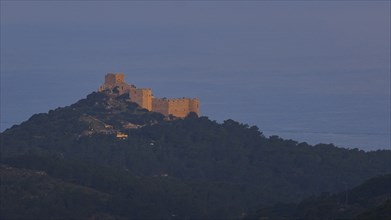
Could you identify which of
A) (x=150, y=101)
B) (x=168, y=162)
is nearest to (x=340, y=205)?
(x=168, y=162)

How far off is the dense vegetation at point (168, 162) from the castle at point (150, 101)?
1.69ft

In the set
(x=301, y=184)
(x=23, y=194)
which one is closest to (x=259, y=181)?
(x=301, y=184)

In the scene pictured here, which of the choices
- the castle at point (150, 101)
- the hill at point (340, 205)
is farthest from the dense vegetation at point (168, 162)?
the hill at point (340, 205)

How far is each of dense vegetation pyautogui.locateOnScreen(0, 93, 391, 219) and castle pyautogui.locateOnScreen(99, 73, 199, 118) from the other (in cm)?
52

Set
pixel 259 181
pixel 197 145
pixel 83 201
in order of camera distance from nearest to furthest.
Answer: pixel 83 201 → pixel 259 181 → pixel 197 145

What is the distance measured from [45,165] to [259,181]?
11697 millimetres

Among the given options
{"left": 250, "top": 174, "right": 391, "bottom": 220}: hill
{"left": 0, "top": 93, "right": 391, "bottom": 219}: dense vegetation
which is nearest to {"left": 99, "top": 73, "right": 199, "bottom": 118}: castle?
{"left": 0, "top": 93, "right": 391, "bottom": 219}: dense vegetation

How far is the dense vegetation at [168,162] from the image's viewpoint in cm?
6156

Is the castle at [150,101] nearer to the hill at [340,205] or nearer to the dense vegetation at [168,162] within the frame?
the dense vegetation at [168,162]

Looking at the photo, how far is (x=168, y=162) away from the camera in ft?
258

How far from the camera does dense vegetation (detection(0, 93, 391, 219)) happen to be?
202 ft

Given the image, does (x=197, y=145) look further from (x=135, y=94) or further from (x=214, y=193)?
(x=214, y=193)

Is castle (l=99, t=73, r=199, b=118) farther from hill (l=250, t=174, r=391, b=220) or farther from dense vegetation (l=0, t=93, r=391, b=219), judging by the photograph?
hill (l=250, t=174, r=391, b=220)

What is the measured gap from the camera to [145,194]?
205ft
